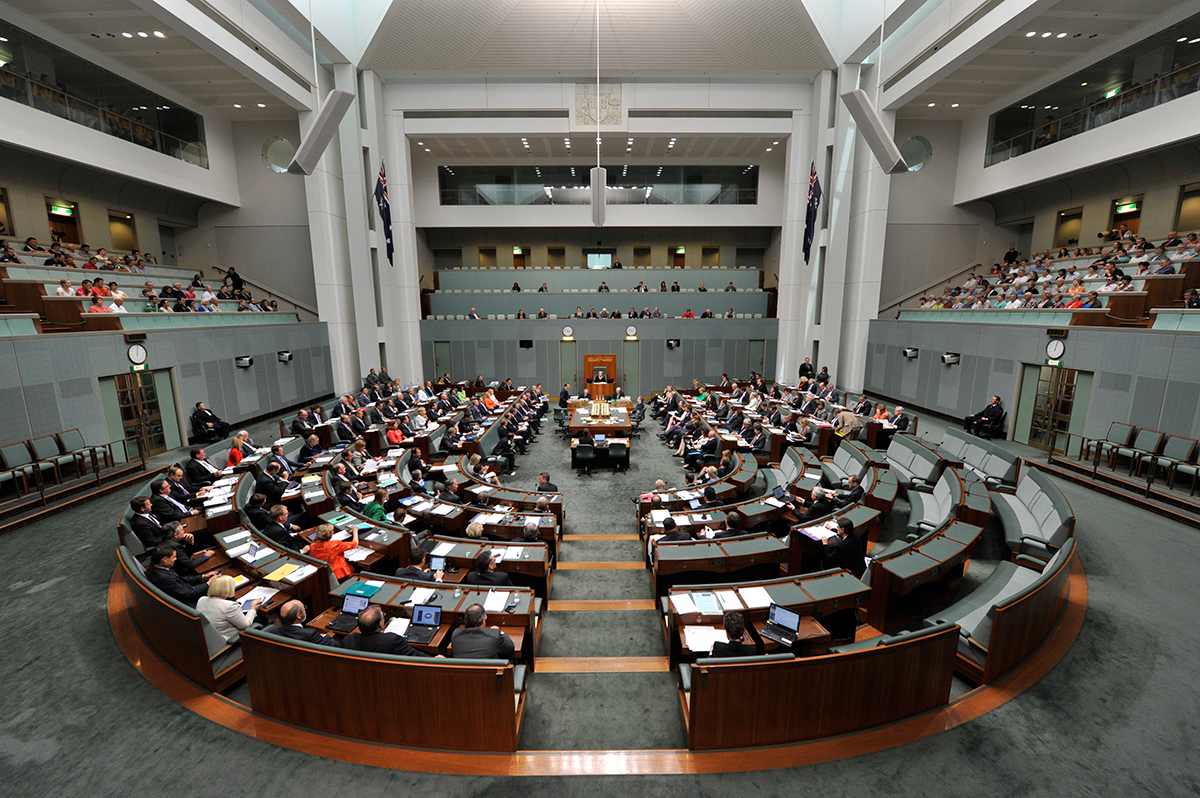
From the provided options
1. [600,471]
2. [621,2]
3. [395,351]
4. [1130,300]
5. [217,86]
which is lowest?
[600,471]

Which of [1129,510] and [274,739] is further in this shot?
[1129,510]

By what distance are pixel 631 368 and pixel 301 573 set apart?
18.0 metres

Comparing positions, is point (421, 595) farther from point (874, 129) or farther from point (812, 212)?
point (812, 212)

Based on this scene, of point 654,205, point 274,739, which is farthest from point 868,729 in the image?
point 654,205

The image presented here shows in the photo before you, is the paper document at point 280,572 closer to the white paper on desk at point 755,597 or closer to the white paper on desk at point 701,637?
the white paper on desk at point 701,637

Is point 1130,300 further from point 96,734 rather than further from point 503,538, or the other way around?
point 96,734

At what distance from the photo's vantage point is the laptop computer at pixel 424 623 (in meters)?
4.43

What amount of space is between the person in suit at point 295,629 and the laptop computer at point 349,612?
39 centimetres

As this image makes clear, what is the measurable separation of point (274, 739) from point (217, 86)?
2178 centimetres

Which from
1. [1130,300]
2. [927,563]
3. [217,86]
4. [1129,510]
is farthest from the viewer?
[217,86]

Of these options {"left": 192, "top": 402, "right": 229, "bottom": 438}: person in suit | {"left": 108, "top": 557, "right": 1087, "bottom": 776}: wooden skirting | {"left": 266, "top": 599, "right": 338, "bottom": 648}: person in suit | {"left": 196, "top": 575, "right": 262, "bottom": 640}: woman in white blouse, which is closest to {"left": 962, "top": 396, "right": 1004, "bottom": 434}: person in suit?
{"left": 108, "top": 557, "right": 1087, "bottom": 776}: wooden skirting

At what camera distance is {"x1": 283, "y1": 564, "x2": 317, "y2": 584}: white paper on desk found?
16.5 feet

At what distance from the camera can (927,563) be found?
538 centimetres

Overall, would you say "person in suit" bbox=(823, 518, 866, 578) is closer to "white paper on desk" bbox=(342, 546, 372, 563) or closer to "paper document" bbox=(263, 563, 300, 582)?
"white paper on desk" bbox=(342, 546, 372, 563)
